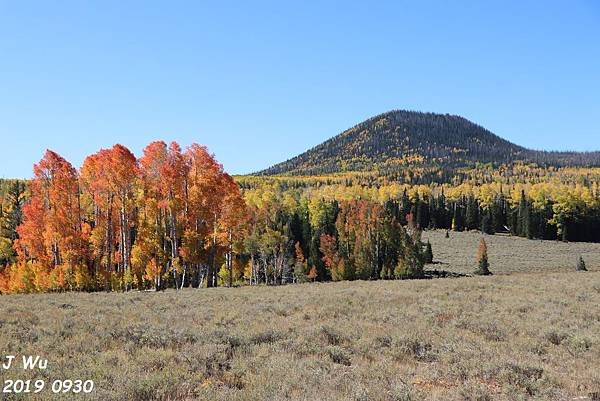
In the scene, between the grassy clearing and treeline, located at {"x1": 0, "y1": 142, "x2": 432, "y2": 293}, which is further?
the grassy clearing

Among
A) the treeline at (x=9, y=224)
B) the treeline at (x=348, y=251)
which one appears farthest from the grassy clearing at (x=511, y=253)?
the treeline at (x=9, y=224)

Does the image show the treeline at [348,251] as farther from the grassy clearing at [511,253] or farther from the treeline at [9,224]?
the treeline at [9,224]

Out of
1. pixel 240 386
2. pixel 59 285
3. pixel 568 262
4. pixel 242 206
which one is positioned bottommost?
pixel 568 262

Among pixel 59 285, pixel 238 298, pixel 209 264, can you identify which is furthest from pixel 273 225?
pixel 238 298

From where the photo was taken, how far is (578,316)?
54.1ft

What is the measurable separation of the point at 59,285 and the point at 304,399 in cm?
3141

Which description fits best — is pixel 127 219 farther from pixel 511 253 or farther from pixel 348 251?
pixel 511 253

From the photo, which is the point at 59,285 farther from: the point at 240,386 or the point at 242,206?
the point at 240,386

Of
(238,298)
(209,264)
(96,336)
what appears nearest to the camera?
(96,336)

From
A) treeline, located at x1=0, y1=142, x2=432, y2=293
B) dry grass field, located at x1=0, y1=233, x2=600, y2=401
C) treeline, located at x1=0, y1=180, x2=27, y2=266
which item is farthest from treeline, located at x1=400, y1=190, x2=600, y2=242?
dry grass field, located at x1=0, y1=233, x2=600, y2=401

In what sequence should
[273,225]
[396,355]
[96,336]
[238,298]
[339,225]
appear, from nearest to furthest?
[396,355]
[96,336]
[238,298]
[273,225]
[339,225]

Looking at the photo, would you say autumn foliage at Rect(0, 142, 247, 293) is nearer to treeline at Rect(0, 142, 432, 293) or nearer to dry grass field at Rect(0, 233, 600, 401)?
treeline at Rect(0, 142, 432, 293)

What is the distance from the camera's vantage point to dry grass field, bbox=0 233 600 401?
27.4 ft

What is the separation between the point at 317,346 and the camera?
11.6 metres
